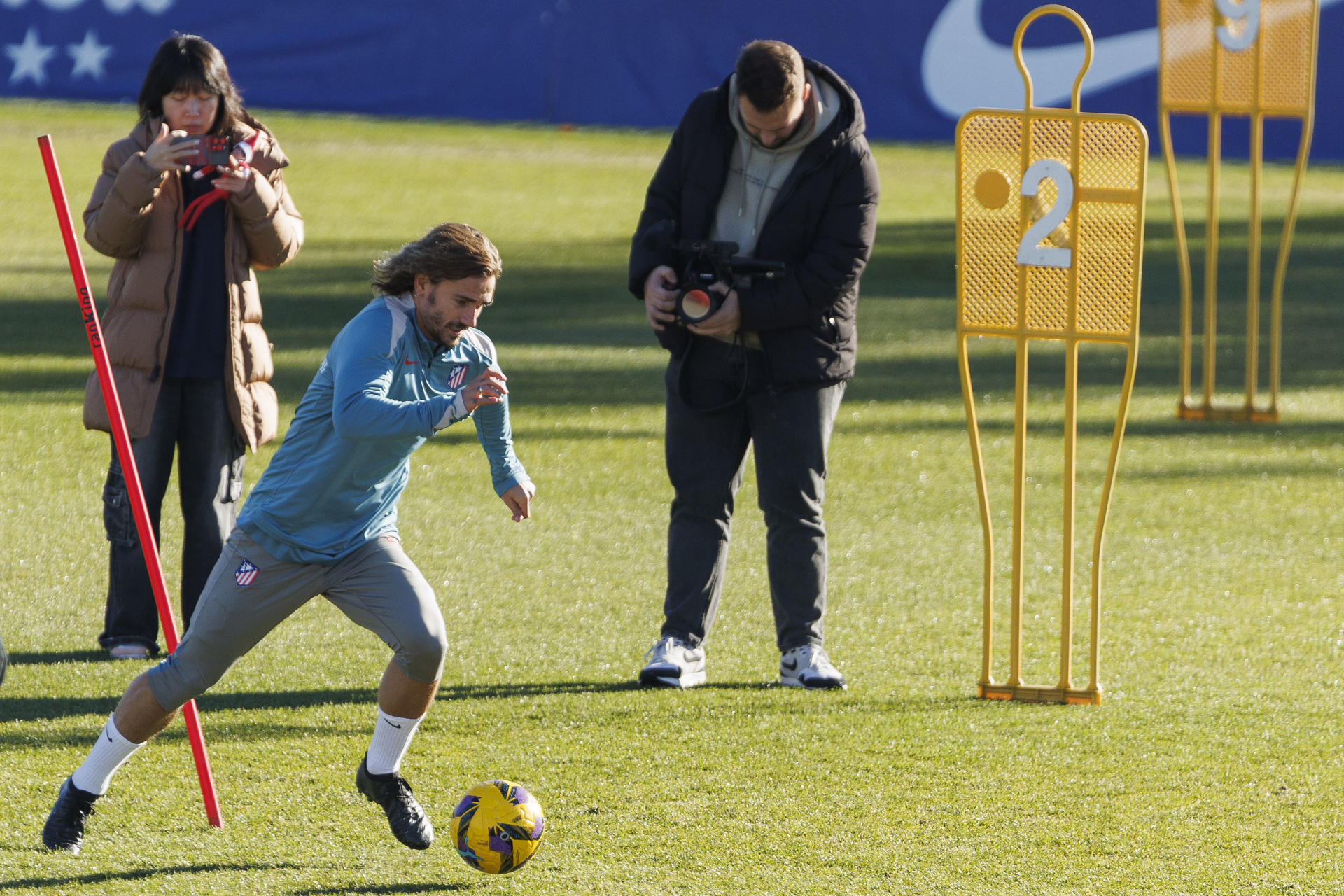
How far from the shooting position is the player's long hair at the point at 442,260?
4090mm

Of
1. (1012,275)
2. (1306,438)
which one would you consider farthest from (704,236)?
(1306,438)

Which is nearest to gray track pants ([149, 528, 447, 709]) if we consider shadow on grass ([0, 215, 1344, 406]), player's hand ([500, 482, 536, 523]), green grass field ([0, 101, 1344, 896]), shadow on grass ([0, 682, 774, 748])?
player's hand ([500, 482, 536, 523])

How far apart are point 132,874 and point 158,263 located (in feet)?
7.27

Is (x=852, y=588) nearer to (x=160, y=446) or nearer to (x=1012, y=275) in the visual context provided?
(x=1012, y=275)

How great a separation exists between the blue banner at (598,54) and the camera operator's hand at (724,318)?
12571 mm

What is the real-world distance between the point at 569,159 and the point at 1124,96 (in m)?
Answer: 7.94

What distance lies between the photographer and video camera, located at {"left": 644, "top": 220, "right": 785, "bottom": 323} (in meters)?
Result: 5.57

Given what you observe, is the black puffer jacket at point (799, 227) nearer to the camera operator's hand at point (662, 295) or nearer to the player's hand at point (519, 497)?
the camera operator's hand at point (662, 295)

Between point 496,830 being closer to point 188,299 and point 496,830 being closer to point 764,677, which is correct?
point 764,677

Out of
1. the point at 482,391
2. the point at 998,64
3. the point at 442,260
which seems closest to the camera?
the point at 482,391

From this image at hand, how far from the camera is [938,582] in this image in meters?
7.30

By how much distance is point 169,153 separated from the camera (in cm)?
539

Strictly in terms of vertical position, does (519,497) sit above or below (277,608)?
above

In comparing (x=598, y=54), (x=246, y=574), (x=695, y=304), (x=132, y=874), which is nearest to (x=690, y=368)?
(x=695, y=304)
